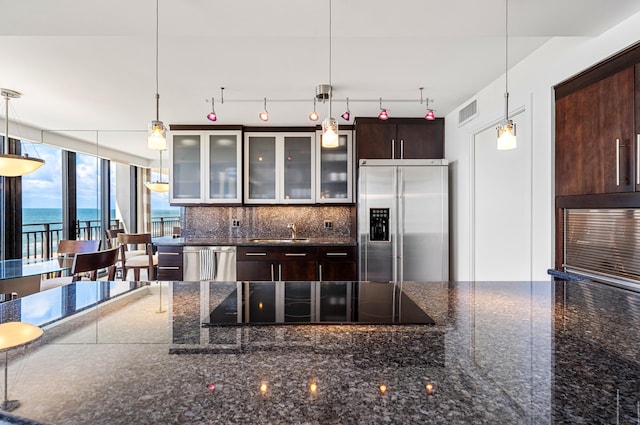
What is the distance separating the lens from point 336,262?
3953 millimetres

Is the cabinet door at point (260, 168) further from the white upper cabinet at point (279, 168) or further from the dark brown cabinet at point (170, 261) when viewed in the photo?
the dark brown cabinet at point (170, 261)

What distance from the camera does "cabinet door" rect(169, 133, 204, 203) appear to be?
4355 mm

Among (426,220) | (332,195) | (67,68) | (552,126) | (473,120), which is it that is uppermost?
(67,68)

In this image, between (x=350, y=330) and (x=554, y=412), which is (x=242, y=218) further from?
(x=554, y=412)

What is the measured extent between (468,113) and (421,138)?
2.50ft

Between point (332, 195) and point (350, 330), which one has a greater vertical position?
point (332, 195)

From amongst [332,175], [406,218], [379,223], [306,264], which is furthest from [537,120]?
[306,264]

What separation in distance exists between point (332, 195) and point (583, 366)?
366cm

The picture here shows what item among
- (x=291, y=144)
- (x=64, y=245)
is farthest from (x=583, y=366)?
(x=64, y=245)

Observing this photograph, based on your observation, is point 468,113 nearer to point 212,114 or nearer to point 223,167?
point 212,114

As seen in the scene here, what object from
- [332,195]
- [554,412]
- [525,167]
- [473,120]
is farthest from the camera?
[332,195]

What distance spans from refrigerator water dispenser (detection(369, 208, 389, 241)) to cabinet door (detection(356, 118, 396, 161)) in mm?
748

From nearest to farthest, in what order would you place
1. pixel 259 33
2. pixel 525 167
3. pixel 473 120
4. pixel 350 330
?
pixel 350 330
pixel 259 33
pixel 525 167
pixel 473 120

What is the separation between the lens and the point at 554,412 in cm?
53
